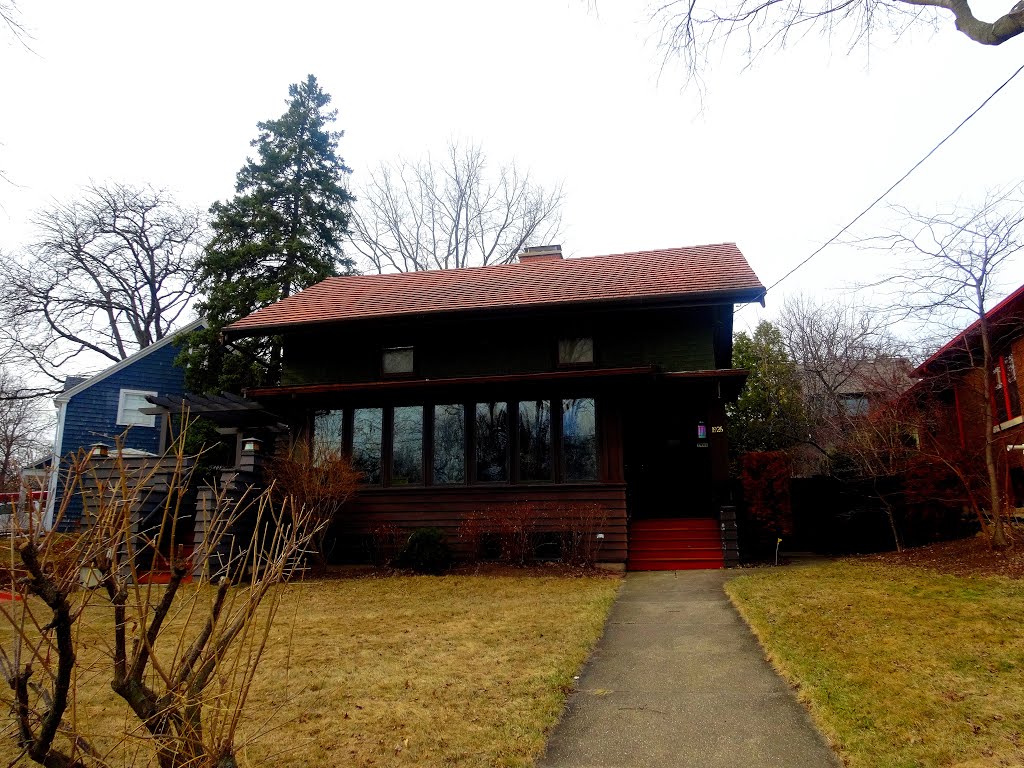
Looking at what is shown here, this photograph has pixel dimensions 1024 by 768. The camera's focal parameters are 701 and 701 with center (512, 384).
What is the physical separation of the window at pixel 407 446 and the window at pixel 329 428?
1102 millimetres

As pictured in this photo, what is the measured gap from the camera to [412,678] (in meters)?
5.70

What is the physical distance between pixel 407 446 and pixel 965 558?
933 cm

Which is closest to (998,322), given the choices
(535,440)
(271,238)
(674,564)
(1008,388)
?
(1008,388)

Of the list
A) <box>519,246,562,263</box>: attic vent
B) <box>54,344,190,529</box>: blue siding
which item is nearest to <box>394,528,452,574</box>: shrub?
<box>519,246,562,263</box>: attic vent

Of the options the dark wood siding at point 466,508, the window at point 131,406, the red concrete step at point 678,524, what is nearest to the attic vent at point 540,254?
the dark wood siding at point 466,508

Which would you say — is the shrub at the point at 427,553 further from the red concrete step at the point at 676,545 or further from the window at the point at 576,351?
the window at the point at 576,351

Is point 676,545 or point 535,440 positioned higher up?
point 535,440

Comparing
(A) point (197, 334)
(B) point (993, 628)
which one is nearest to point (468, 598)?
(B) point (993, 628)

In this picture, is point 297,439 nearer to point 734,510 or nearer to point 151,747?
point 734,510

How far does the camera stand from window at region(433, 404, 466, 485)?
43.7 ft

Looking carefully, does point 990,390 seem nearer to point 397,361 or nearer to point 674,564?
point 674,564

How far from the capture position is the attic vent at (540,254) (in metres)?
19.4

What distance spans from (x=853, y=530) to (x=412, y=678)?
11.3m

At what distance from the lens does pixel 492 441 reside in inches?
523
